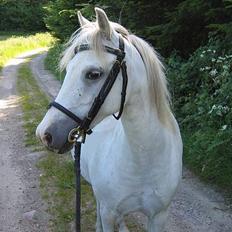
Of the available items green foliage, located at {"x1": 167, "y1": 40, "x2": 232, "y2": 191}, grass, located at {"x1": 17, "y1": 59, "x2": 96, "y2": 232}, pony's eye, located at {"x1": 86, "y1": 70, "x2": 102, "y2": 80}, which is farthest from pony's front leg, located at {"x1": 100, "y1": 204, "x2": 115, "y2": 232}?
green foliage, located at {"x1": 167, "y1": 40, "x2": 232, "y2": 191}

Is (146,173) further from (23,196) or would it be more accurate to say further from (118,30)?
(23,196)

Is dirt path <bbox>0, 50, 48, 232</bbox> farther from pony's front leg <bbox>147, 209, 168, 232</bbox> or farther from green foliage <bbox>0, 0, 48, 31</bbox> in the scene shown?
green foliage <bbox>0, 0, 48, 31</bbox>

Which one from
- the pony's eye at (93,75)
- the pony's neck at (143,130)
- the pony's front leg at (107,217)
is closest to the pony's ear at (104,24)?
the pony's eye at (93,75)

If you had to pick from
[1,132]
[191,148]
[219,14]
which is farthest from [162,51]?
[1,132]

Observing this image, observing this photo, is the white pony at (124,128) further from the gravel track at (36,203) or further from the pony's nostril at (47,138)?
the gravel track at (36,203)

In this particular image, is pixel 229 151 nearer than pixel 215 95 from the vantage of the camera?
Yes

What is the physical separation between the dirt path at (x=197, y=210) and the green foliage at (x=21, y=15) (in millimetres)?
38867

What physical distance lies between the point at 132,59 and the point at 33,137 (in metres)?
5.48

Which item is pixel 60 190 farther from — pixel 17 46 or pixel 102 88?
pixel 17 46

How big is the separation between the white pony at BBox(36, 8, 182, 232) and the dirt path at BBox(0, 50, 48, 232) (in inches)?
63.4

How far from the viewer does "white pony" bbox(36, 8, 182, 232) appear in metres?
2.35

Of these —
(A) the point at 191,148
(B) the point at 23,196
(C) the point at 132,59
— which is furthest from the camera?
(A) the point at 191,148

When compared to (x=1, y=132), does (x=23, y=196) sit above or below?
above

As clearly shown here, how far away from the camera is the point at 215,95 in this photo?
615cm
